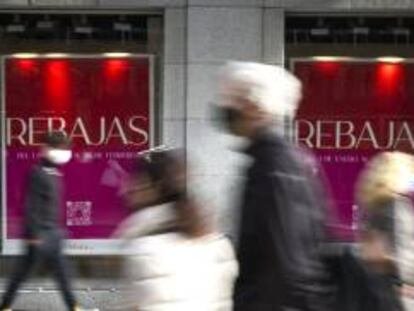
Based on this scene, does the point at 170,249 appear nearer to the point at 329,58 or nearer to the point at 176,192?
the point at 176,192

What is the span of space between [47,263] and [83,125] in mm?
2856

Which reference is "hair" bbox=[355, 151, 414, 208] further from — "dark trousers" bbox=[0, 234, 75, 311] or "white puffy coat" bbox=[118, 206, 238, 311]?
"dark trousers" bbox=[0, 234, 75, 311]

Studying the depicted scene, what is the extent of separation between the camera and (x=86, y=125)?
1291 cm

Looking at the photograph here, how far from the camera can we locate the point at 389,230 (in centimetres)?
596

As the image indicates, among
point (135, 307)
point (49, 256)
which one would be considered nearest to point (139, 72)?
point (49, 256)

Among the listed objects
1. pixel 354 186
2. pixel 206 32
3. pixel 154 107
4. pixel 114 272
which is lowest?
pixel 114 272

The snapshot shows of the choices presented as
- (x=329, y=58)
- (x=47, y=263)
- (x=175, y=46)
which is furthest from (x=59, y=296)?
(x=329, y=58)

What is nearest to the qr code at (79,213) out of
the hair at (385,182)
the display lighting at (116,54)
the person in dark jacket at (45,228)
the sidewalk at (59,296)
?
the sidewalk at (59,296)

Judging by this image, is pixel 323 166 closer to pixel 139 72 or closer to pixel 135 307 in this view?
pixel 139 72

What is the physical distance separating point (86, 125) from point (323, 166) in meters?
2.77

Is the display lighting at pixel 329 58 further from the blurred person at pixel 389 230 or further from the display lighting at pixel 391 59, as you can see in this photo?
the blurred person at pixel 389 230

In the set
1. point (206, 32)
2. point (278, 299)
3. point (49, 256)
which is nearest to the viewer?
point (278, 299)

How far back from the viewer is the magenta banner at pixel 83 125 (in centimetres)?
1287

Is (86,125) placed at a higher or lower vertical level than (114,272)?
higher
